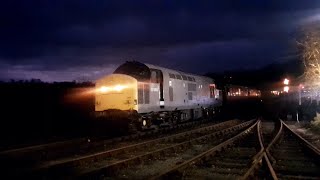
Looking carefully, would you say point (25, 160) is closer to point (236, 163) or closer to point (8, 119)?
point (236, 163)

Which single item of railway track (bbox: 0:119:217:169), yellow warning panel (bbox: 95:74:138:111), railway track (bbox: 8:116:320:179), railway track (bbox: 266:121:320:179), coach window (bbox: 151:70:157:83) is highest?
coach window (bbox: 151:70:157:83)

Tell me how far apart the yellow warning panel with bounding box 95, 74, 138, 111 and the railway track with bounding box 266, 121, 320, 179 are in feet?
26.1

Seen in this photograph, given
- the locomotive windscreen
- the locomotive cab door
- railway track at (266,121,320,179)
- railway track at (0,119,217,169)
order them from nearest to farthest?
railway track at (266,121,320,179)
railway track at (0,119,217,169)
the locomotive windscreen
the locomotive cab door

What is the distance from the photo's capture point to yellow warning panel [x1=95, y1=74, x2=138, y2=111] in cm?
2128

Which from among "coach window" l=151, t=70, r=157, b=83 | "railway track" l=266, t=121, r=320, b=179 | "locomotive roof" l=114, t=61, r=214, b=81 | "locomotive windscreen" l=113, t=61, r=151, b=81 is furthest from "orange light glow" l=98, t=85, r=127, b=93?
"railway track" l=266, t=121, r=320, b=179

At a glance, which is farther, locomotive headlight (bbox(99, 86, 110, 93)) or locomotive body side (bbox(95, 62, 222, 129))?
locomotive headlight (bbox(99, 86, 110, 93))

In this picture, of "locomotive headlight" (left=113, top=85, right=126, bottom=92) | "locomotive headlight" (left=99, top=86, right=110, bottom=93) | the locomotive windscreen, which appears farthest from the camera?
the locomotive windscreen

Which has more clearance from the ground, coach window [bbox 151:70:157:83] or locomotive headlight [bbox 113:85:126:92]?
coach window [bbox 151:70:157:83]

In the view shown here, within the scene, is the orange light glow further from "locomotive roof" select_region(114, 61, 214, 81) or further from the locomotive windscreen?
"locomotive roof" select_region(114, 61, 214, 81)

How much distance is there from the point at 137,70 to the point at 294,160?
12.7 metres

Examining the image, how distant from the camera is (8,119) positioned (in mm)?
25125

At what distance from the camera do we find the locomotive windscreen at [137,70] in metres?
23.1

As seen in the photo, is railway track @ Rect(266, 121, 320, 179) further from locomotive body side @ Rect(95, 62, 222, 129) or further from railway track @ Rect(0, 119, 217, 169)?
locomotive body side @ Rect(95, 62, 222, 129)

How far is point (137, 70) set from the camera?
A: 23.4m
